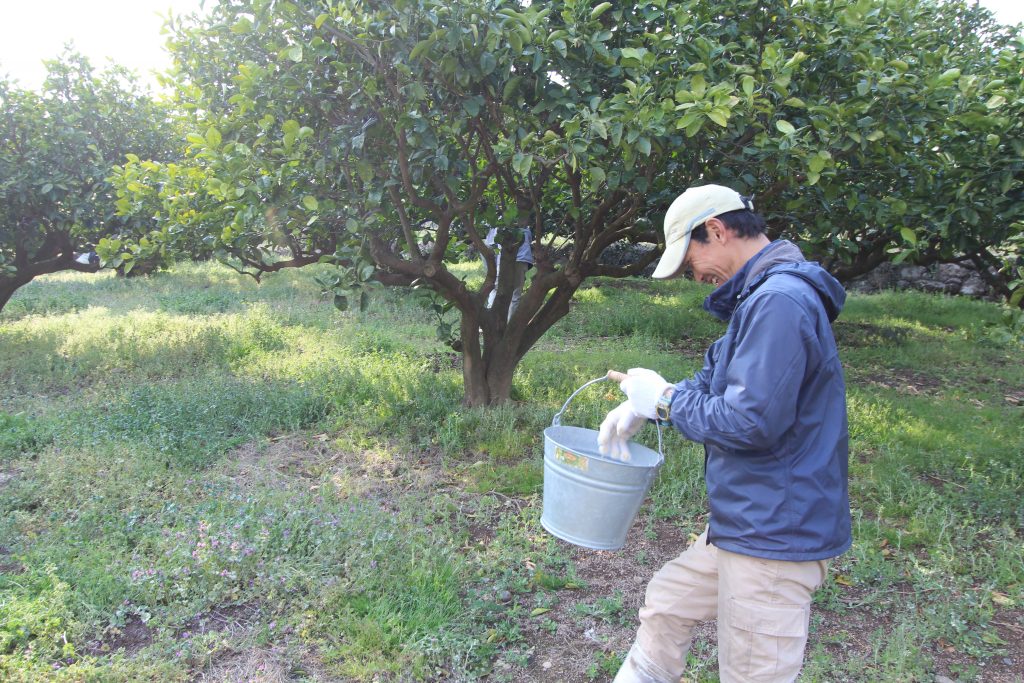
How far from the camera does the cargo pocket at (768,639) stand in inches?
73.7

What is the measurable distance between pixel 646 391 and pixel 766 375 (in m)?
0.47

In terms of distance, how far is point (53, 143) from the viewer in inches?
306

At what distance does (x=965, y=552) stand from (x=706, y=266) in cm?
281

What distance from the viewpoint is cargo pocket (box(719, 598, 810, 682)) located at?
1873 mm

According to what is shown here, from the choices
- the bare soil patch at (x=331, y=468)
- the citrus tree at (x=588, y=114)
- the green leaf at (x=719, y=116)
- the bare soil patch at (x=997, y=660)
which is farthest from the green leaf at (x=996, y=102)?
the bare soil patch at (x=331, y=468)

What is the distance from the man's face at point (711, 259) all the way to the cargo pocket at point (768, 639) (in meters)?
0.89

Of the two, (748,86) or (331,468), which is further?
(331,468)

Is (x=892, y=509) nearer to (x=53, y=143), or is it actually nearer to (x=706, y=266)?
(x=706, y=266)

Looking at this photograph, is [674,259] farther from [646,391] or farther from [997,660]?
[997,660]

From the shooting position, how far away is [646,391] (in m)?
2.12

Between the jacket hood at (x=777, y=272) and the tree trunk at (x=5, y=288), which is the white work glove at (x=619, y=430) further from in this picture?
the tree trunk at (x=5, y=288)

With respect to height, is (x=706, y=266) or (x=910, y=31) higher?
(x=910, y=31)

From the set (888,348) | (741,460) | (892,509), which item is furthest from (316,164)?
(888,348)

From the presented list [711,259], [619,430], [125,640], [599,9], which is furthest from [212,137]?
[711,259]
